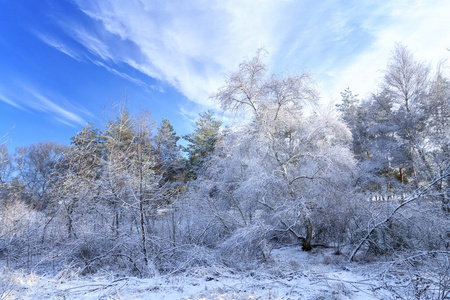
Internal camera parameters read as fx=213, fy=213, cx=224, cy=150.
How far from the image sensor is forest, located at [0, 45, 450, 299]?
233 inches

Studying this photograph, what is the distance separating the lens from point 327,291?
3199 mm

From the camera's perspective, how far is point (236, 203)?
8.88 m

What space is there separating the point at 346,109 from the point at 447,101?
10.8 m

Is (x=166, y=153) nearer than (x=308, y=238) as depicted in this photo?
No

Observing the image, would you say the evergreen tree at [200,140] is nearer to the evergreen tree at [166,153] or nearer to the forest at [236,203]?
the evergreen tree at [166,153]

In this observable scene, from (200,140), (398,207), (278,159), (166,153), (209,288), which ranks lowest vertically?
(209,288)

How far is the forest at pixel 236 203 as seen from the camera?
592 cm

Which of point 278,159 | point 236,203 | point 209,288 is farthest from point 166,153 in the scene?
point 209,288

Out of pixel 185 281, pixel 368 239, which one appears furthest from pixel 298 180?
pixel 185 281

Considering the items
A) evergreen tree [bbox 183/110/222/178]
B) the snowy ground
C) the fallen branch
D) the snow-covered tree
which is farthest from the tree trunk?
evergreen tree [bbox 183/110/222/178]

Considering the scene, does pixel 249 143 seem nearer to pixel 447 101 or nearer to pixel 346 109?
pixel 447 101

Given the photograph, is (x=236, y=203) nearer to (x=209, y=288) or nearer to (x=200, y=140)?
(x=209, y=288)

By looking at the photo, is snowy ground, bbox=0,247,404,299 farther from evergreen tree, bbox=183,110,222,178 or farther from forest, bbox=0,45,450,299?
evergreen tree, bbox=183,110,222,178

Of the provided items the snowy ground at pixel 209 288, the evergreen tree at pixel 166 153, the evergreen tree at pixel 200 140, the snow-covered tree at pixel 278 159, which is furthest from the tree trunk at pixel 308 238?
the evergreen tree at pixel 200 140
